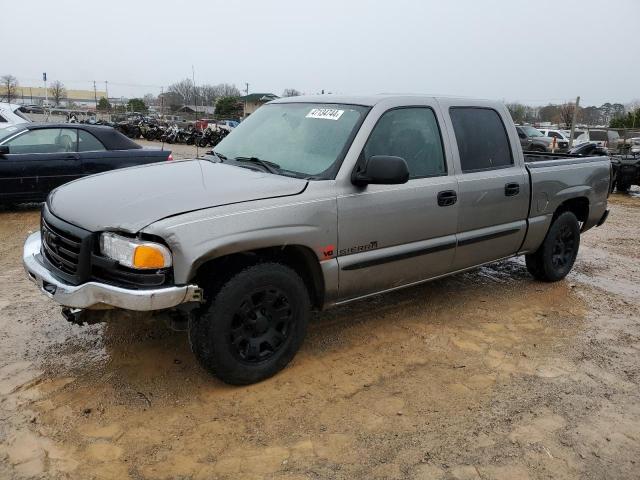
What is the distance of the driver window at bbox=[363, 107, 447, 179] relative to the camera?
376 cm

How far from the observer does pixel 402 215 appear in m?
3.78

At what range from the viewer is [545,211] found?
508cm

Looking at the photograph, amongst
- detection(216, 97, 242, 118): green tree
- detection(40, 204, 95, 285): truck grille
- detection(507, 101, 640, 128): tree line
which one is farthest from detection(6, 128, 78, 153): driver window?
detection(216, 97, 242, 118): green tree

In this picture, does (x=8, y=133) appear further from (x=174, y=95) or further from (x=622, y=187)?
(x=174, y=95)

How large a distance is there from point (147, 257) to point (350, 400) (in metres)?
1.47

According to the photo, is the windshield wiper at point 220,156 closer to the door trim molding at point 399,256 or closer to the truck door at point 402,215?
the truck door at point 402,215

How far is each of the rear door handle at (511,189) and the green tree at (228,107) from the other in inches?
1883

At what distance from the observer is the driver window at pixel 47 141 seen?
802cm

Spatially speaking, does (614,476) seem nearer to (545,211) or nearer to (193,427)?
(193,427)

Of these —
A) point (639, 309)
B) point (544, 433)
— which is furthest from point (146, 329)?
point (639, 309)

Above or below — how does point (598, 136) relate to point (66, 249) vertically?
above

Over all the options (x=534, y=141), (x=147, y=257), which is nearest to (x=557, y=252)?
(x=147, y=257)

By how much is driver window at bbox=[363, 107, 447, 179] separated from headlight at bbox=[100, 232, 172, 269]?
1.57 metres

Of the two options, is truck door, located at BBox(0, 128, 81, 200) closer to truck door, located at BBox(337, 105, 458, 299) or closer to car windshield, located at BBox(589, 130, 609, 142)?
truck door, located at BBox(337, 105, 458, 299)
